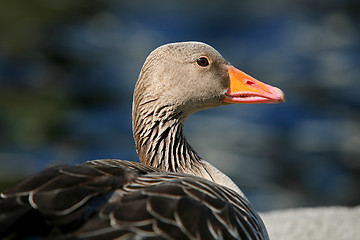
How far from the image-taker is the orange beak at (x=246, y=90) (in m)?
4.93

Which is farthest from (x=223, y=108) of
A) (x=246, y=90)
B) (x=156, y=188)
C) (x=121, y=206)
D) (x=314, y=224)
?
(x=121, y=206)

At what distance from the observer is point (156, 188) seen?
3.46 metres

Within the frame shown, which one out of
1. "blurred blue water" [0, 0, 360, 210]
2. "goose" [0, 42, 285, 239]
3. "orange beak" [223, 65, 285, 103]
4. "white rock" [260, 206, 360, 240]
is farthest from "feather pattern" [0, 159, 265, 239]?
"blurred blue water" [0, 0, 360, 210]

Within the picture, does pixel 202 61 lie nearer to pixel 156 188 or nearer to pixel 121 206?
pixel 156 188

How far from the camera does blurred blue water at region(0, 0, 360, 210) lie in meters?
10.4

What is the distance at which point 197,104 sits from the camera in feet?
16.3

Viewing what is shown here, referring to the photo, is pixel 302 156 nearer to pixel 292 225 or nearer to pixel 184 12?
pixel 292 225

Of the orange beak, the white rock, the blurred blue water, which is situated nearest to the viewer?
the orange beak

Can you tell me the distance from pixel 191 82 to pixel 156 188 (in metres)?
1.61

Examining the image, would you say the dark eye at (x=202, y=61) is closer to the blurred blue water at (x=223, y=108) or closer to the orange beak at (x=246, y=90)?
the orange beak at (x=246, y=90)

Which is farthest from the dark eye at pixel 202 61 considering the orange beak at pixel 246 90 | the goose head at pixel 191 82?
the orange beak at pixel 246 90

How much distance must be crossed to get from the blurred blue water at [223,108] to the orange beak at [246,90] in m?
5.00

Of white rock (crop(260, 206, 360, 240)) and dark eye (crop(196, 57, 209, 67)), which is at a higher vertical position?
dark eye (crop(196, 57, 209, 67))

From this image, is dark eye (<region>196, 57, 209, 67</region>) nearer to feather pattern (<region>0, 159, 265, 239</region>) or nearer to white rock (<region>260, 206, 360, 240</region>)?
feather pattern (<region>0, 159, 265, 239</region>)
